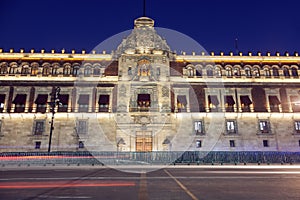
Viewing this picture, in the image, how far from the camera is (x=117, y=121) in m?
26.6

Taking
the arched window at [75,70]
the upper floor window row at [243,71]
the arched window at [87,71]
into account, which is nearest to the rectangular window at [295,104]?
the upper floor window row at [243,71]

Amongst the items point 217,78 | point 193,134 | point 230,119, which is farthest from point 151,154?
point 217,78

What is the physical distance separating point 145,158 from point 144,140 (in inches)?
360

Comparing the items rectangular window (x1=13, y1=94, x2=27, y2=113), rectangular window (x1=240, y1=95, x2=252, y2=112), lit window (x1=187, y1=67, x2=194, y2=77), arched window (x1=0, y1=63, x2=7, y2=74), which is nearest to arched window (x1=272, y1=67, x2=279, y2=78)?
rectangular window (x1=240, y1=95, x2=252, y2=112)

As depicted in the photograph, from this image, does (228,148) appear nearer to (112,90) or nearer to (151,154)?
(151,154)

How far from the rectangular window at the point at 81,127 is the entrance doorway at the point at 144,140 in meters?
7.22

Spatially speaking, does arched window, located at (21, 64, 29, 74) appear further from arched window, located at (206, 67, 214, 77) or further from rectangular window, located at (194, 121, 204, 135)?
arched window, located at (206, 67, 214, 77)

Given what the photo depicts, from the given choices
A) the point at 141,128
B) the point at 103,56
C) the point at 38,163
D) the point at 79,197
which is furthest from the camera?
the point at 103,56

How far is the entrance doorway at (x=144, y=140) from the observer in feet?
87.0

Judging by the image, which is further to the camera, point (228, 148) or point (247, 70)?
point (247, 70)

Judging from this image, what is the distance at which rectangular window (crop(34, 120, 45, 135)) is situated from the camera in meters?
26.6

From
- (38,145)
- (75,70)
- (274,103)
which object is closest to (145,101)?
(75,70)

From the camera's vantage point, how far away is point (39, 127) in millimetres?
26922

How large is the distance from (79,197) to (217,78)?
91.9ft
